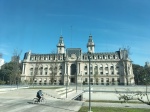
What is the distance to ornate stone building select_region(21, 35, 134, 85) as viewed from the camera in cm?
8081

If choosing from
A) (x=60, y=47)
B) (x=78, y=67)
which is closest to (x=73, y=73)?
(x=78, y=67)

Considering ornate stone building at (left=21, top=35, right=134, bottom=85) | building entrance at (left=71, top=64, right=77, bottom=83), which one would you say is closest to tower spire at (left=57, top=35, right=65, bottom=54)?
ornate stone building at (left=21, top=35, right=134, bottom=85)

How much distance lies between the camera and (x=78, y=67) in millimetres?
83062

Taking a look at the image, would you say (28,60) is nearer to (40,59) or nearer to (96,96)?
(40,59)

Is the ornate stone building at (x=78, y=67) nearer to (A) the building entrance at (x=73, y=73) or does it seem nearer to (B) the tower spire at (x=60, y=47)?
(A) the building entrance at (x=73, y=73)

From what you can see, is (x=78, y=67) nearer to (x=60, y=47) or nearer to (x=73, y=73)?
(x=73, y=73)

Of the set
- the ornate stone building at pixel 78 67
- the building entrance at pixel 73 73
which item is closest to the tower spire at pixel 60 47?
the ornate stone building at pixel 78 67

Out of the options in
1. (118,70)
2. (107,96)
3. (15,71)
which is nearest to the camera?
(107,96)

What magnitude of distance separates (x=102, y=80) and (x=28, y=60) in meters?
41.6

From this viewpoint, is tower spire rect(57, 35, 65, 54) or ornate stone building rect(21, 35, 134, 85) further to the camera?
tower spire rect(57, 35, 65, 54)

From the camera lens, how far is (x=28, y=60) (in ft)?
295

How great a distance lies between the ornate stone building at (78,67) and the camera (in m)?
80.8

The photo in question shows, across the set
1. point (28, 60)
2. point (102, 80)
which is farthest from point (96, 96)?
point (28, 60)

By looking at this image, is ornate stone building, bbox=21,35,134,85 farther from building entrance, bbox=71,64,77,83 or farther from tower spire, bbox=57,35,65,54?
tower spire, bbox=57,35,65,54
